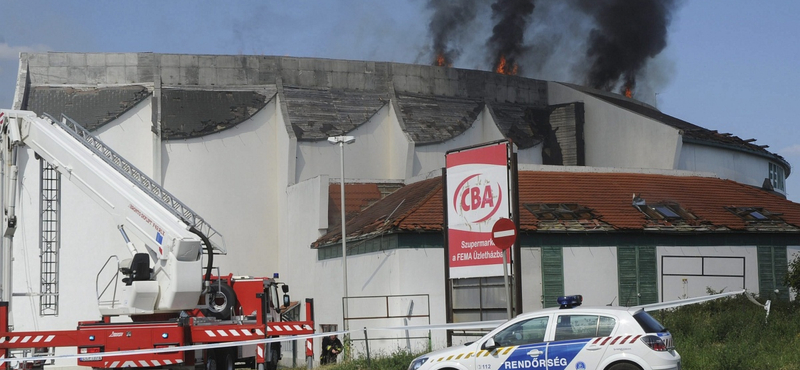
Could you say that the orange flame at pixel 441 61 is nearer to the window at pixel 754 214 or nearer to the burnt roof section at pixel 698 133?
the burnt roof section at pixel 698 133

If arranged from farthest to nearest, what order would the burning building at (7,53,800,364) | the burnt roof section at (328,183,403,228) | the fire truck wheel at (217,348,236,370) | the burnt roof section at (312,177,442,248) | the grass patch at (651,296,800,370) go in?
1. the burning building at (7,53,800,364)
2. the burnt roof section at (328,183,403,228)
3. the burnt roof section at (312,177,442,248)
4. the fire truck wheel at (217,348,236,370)
5. the grass patch at (651,296,800,370)

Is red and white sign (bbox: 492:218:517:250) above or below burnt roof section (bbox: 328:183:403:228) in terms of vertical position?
below

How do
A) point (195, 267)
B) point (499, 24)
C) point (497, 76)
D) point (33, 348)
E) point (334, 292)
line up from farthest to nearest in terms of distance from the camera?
point (499, 24) → point (497, 76) → point (334, 292) → point (195, 267) → point (33, 348)

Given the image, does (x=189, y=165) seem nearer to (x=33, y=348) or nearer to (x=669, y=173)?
(x=669, y=173)

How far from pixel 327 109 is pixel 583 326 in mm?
32208

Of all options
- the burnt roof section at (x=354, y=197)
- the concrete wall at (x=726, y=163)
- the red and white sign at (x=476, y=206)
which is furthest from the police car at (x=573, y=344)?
the concrete wall at (x=726, y=163)

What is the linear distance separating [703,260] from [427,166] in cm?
1592

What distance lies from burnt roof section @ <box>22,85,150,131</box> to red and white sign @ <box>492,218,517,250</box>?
29473 millimetres

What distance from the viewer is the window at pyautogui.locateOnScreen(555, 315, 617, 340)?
44.4ft

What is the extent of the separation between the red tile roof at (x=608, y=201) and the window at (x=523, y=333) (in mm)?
15803

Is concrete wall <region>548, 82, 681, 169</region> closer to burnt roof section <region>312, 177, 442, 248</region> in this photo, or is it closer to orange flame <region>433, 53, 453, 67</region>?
burnt roof section <region>312, 177, 442, 248</region>

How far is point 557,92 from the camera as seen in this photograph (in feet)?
163

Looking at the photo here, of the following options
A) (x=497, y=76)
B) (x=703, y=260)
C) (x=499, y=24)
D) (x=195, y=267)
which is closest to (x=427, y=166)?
(x=497, y=76)

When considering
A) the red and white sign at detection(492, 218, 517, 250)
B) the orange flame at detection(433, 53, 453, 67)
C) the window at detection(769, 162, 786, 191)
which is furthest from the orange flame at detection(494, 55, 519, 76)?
the red and white sign at detection(492, 218, 517, 250)
